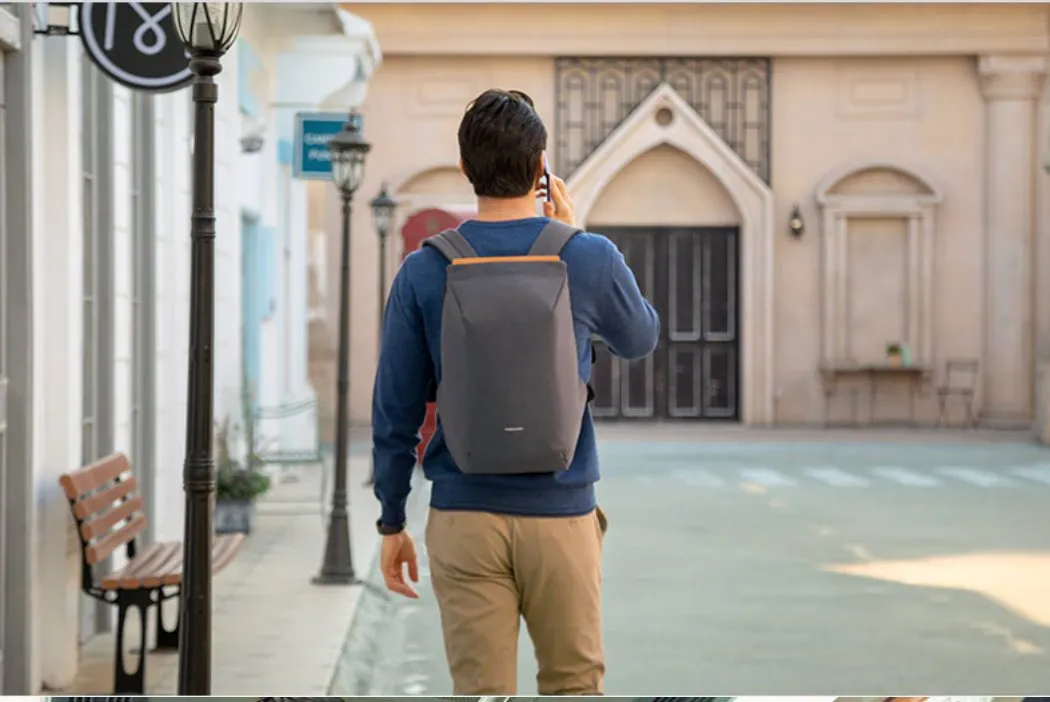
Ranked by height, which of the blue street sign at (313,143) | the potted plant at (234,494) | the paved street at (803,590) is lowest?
the paved street at (803,590)

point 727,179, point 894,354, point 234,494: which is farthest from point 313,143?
point 894,354

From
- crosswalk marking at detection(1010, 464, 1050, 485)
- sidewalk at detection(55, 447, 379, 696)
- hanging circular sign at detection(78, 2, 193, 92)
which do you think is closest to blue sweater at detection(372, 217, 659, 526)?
sidewalk at detection(55, 447, 379, 696)

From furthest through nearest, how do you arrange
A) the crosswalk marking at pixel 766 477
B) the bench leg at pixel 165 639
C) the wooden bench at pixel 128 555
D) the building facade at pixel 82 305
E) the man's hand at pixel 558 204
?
the crosswalk marking at pixel 766 477, the bench leg at pixel 165 639, the wooden bench at pixel 128 555, the building facade at pixel 82 305, the man's hand at pixel 558 204

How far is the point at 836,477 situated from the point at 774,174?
350 inches

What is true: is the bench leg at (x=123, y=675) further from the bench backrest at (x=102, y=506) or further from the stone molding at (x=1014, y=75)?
the stone molding at (x=1014, y=75)

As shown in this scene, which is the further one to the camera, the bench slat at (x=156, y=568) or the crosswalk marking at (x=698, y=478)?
the crosswalk marking at (x=698, y=478)

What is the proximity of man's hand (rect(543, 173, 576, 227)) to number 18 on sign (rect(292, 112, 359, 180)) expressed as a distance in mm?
A: 9995

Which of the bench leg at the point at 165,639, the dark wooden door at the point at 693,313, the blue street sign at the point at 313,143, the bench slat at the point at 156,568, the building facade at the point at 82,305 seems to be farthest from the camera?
the dark wooden door at the point at 693,313

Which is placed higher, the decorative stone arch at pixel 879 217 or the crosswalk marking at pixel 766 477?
the decorative stone arch at pixel 879 217

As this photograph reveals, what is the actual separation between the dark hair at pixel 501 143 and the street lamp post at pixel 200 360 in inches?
56.3

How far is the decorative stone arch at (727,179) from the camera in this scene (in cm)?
2486

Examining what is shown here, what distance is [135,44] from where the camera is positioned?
657cm

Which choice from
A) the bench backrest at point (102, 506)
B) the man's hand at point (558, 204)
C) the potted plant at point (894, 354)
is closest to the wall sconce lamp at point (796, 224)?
the potted plant at point (894, 354)

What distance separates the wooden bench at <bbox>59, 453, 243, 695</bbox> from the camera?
6551mm
